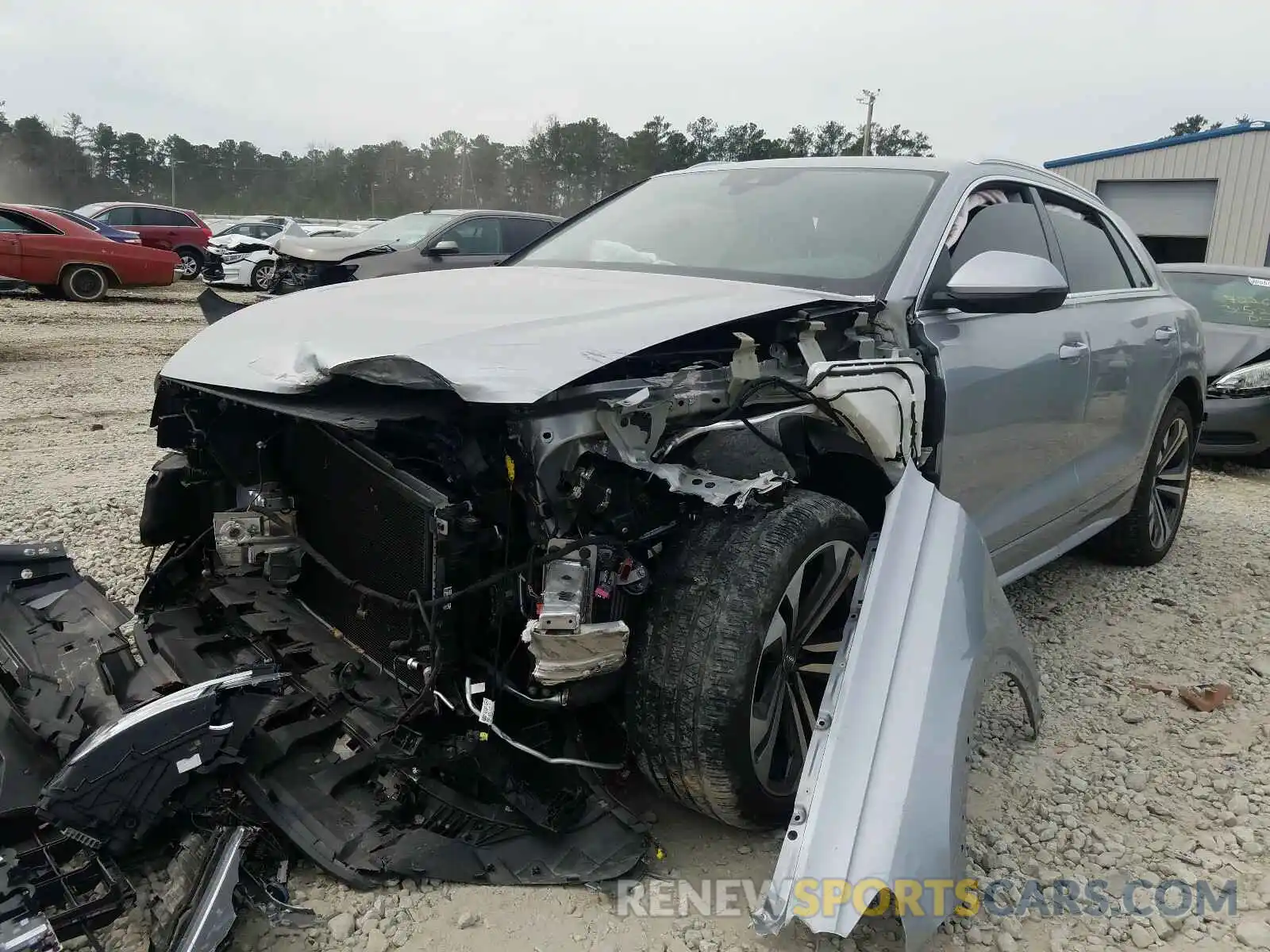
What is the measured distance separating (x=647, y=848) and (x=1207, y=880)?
1443 mm

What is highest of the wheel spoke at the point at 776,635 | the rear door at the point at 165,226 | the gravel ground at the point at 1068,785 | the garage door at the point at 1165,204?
the garage door at the point at 1165,204

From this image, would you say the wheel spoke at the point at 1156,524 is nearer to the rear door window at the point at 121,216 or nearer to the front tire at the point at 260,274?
the front tire at the point at 260,274

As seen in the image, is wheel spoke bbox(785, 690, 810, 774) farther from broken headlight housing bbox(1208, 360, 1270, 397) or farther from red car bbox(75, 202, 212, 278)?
red car bbox(75, 202, 212, 278)

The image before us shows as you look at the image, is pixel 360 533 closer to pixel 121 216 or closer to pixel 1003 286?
pixel 1003 286

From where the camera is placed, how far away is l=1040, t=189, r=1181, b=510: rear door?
11.9 ft

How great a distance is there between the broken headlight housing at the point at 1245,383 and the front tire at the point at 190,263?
60.5ft

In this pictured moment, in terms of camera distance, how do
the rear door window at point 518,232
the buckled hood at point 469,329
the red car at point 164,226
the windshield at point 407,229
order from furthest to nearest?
the red car at point 164,226 < the rear door window at point 518,232 < the windshield at point 407,229 < the buckled hood at point 469,329

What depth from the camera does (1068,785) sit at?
280cm

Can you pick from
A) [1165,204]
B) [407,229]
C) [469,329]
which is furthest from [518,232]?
[1165,204]

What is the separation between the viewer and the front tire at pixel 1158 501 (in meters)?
4.42

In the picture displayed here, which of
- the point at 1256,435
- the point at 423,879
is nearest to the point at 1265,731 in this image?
the point at 423,879

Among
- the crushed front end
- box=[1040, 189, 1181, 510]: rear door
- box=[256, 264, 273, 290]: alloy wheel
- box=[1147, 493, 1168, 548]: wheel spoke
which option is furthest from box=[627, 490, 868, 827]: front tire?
box=[256, 264, 273, 290]: alloy wheel

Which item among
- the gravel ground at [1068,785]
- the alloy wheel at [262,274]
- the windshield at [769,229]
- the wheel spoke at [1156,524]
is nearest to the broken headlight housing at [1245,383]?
the gravel ground at [1068,785]

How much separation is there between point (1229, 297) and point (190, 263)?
60.9 ft
